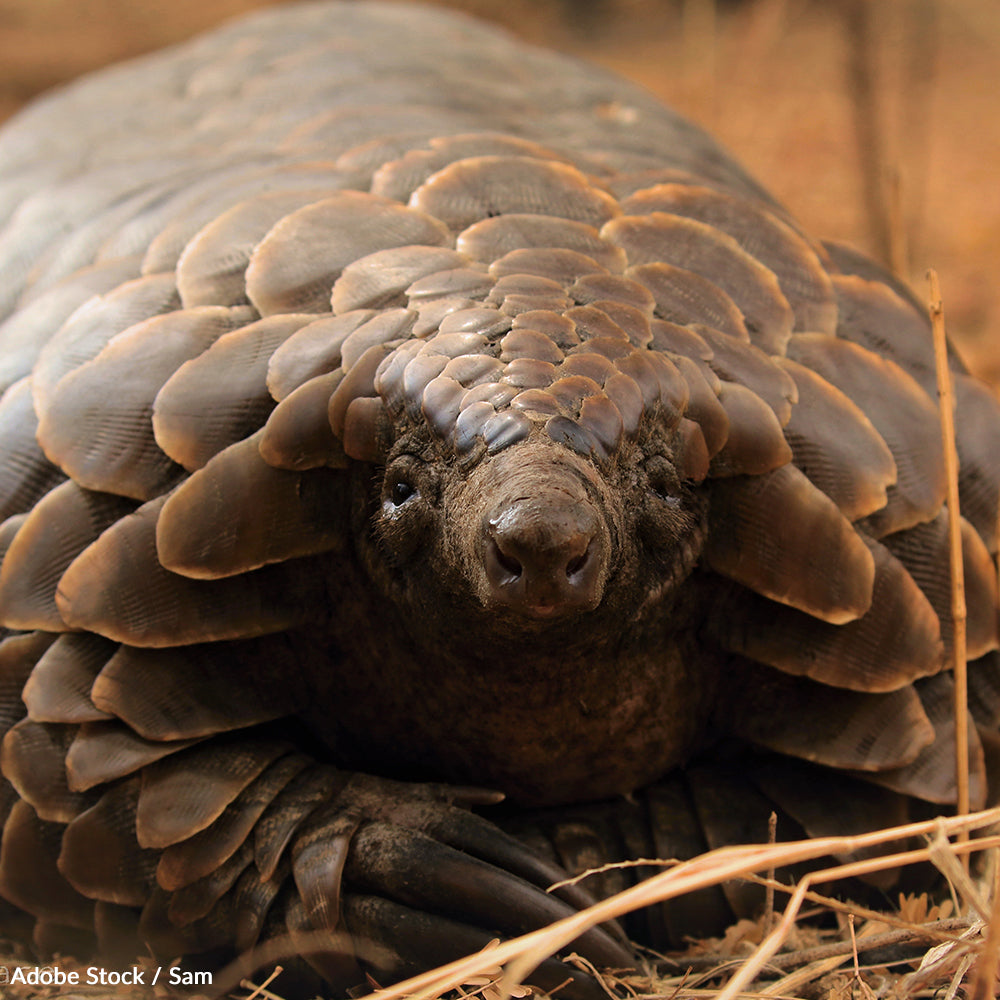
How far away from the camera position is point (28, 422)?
6.59 feet

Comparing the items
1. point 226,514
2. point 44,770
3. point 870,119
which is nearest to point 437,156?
point 226,514

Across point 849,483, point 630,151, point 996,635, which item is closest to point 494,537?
point 849,483

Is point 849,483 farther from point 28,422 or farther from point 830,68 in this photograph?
point 830,68

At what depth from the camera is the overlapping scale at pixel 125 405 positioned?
1877 mm

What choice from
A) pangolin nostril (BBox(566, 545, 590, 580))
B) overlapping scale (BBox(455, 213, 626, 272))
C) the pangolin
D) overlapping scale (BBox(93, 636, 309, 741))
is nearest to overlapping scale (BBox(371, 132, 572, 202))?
the pangolin

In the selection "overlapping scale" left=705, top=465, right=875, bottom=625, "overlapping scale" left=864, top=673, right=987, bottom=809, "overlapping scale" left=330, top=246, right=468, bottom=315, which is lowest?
"overlapping scale" left=864, top=673, right=987, bottom=809

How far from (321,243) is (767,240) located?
753mm

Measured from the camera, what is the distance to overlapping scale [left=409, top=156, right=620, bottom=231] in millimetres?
2008

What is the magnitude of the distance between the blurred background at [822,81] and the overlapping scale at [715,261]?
2638mm

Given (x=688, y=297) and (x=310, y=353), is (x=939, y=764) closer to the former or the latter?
(x=688, y=297)

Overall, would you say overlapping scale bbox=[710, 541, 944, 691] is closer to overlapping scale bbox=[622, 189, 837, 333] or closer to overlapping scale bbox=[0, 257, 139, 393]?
overlapping scale bbox=[622, 189, 837, 333]

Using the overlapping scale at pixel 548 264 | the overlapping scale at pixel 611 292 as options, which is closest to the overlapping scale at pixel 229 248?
the overlapping scale at pixel 548 264

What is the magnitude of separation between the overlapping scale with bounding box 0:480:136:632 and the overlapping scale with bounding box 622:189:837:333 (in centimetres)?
96

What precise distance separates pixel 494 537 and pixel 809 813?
0.93 m
